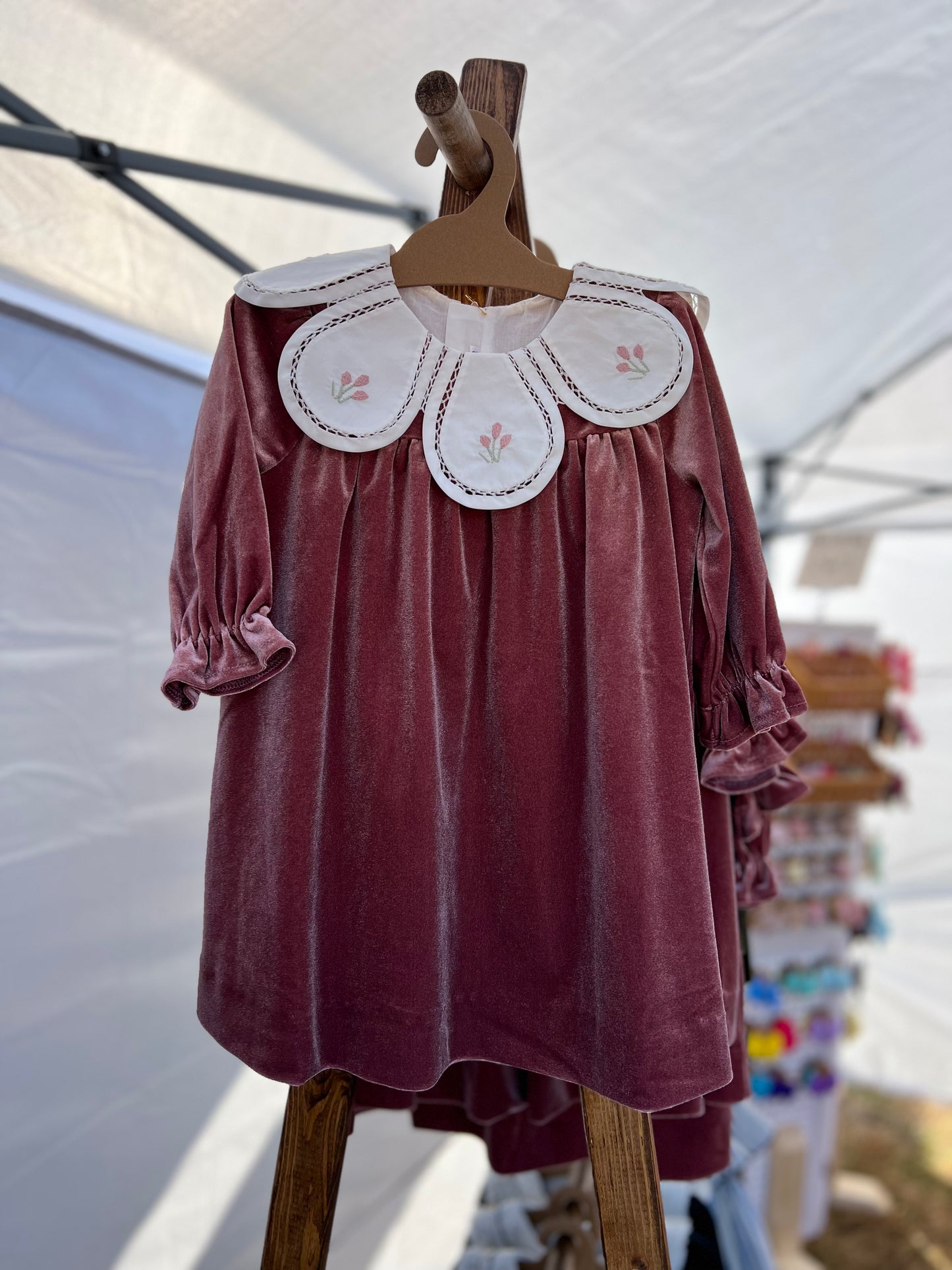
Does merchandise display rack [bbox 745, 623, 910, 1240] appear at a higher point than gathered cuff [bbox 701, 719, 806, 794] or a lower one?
lower

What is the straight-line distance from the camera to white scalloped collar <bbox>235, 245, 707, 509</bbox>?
771mm

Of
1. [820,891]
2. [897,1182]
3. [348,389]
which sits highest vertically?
[348,389]

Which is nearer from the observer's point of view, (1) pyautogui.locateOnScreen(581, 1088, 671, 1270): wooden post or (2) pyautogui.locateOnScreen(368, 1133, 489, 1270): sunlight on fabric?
(1) pyautogui.locateOnScreen(581, 1088, 671, 1270): wooden post

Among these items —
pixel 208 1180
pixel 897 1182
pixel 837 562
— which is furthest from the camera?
pixel 897 1182

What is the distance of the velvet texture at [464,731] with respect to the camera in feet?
2.37

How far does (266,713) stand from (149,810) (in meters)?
0.66

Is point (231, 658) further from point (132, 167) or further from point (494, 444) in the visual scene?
point (132, 167)

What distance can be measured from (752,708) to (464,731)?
0.25 meters

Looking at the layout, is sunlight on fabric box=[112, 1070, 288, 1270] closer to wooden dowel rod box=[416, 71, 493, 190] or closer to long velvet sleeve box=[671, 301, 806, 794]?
long velvet sleeve box=[671, 301, 806, 794]

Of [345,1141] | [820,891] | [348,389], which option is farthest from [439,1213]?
[348,389]

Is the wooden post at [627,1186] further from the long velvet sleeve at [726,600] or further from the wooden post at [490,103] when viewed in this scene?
the wooden post at [490,103]

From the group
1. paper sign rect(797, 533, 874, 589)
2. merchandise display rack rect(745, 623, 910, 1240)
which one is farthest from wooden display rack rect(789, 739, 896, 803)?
paper sign rect(797, 533, 874, 589)

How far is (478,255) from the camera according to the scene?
31.0 inches

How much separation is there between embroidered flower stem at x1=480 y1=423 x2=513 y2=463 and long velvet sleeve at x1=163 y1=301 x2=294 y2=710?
199 mm
